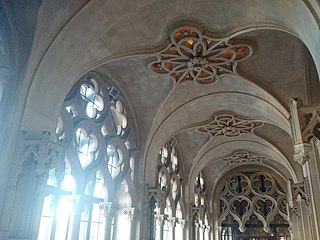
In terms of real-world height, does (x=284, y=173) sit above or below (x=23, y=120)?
above

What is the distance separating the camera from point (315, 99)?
7.82 metres

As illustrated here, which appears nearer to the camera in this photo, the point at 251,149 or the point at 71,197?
the point at 71,197

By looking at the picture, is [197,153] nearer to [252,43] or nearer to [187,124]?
[187,124]

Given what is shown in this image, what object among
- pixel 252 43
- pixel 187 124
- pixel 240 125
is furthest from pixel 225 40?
pixel 240 125

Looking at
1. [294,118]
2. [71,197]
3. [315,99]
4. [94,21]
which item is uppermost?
[94,21]

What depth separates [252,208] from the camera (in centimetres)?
1762

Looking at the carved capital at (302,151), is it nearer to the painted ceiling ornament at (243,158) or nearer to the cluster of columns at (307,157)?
the cluster of columns at (307,157)

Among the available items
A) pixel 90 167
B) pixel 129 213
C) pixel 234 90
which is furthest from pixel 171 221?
pixel 90 167

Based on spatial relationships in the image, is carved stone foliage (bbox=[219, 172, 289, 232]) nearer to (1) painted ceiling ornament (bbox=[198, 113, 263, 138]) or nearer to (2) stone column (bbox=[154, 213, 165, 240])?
(1) painted ceiling ornament (bbox=[198, 113, 263, 138])

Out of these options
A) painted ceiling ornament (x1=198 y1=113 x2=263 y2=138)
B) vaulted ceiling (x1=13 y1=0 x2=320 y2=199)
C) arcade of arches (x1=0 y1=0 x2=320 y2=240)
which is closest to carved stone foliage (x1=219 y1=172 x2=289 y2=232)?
arcade of arches (x1=0 y1=0 x2=320 y2=240)

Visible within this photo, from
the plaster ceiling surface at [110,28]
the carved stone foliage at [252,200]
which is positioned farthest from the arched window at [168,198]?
the carved stone foliage at [252,200]

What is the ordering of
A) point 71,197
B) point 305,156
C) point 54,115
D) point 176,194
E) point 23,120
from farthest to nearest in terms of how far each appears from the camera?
point 176,194
point 71,197
point 54,115
point 23,120
point 305,156

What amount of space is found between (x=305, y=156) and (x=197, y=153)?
31.1ft

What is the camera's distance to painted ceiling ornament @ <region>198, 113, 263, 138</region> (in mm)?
11415
